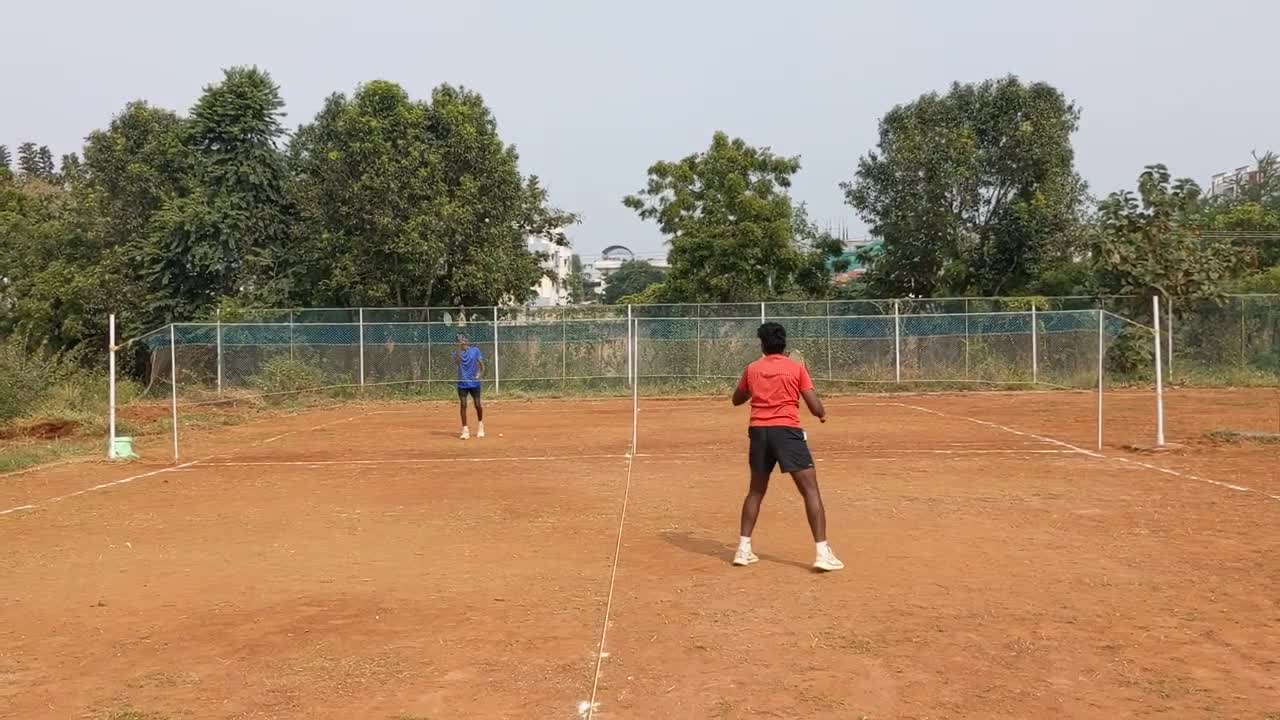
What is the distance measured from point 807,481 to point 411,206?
70.3ft

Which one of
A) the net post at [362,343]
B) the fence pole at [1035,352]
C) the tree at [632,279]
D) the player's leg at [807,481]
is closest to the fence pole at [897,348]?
the fence pole at [1035,352]

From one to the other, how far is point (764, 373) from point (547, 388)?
68.4ft

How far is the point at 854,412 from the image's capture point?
21.3 metres

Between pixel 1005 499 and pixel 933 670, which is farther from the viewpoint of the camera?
pixel 1005 499

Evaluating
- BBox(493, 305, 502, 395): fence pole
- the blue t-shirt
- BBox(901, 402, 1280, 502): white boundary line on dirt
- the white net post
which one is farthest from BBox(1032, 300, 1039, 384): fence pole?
the white net post

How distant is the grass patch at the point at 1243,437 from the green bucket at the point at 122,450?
16561 millimetres

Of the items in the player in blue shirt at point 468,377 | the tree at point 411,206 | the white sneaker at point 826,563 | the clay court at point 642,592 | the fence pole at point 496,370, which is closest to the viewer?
the clay court at point 642,592

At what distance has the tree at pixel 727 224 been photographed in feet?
103

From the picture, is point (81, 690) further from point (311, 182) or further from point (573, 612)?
point (311, 182)

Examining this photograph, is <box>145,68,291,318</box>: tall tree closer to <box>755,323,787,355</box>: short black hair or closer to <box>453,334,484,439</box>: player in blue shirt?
<box>453,334,484,439</box>: player in blue shirt

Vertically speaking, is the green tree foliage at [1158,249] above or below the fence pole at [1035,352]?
above

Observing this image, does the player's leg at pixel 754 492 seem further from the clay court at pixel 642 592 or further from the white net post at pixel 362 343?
the white net post at pixel 362 343

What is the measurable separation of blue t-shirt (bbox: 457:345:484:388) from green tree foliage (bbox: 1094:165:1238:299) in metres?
18.6

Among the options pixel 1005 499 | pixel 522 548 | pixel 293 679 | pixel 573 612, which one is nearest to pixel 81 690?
pixel 293 679
